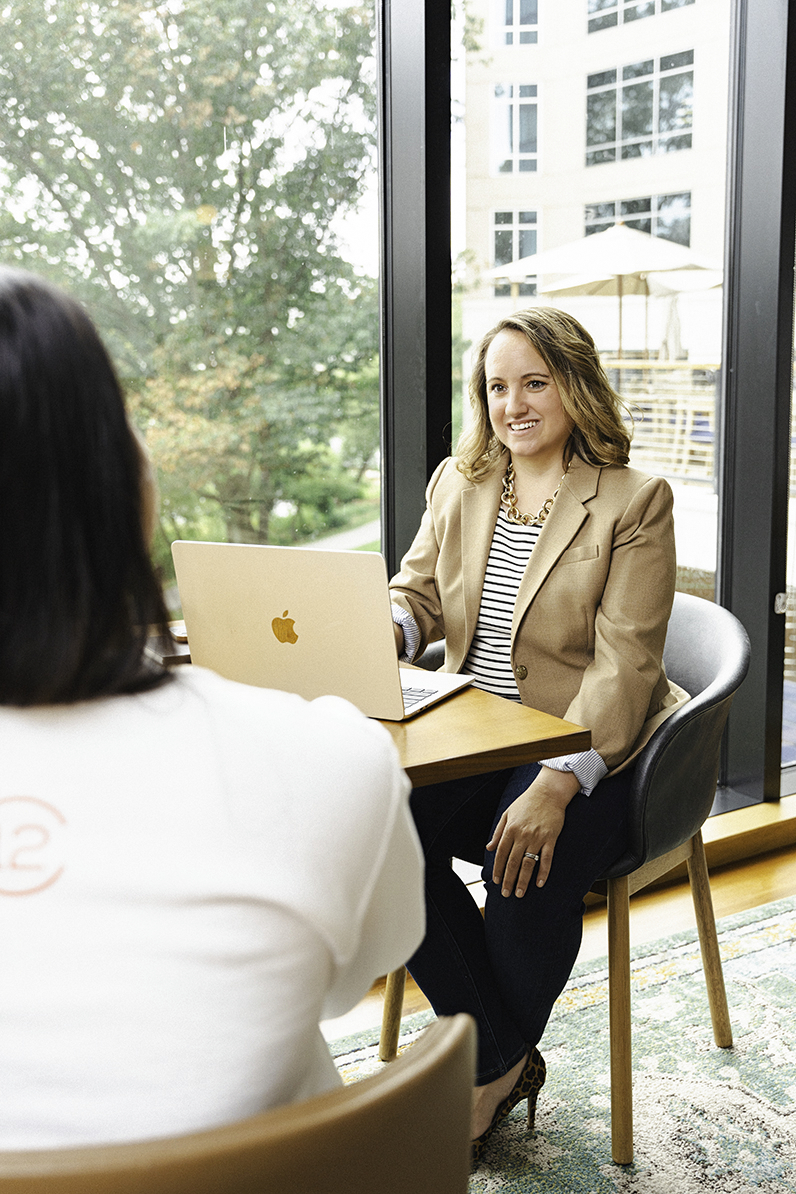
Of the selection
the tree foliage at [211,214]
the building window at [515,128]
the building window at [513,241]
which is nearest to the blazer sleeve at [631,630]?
the tree foliage at [211,214]

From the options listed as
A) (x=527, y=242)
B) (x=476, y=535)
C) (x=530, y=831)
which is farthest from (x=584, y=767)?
(x=527, y=242)

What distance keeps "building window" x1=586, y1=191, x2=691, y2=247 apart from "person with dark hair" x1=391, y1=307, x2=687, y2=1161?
934mm

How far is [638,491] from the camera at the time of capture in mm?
1912

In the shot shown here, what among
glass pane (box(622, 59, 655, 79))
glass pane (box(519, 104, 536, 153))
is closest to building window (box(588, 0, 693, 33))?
glass pane (box(622, 59, 655, 79))

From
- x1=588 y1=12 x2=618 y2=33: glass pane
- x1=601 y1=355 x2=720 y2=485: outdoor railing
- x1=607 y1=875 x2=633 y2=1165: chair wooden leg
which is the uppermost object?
x1=588 y1=12 x2=618 y2=33: glass pane

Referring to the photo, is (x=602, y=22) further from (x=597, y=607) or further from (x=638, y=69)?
(x=597, y=607)

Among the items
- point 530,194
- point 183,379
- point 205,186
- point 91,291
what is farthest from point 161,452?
point 530,194

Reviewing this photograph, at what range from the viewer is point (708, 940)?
2.09 meters

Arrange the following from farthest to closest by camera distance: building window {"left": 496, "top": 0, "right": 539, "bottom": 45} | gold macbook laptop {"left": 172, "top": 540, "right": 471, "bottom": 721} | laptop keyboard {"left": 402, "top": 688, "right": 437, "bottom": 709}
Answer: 1. building window {"left": 496, "top": 0, "right": 539, "bottom": 45}
2. laptop keyboard {"left": 402, "top": 688, "right": 437, "bottom": 709}
3. gold macbook laptop {"left": 172, "top": 540, "right": 471, "bottom": 721}

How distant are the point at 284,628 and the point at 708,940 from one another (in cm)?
111

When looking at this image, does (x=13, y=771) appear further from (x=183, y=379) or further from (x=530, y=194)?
(x=530, y=194)

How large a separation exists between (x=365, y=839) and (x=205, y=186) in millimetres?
1785

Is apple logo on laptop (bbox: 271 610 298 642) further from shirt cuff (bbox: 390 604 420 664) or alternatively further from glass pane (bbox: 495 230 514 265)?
glass pane (bbox: 495 230 514 265)

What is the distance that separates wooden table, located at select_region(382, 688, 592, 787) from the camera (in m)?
1.38
